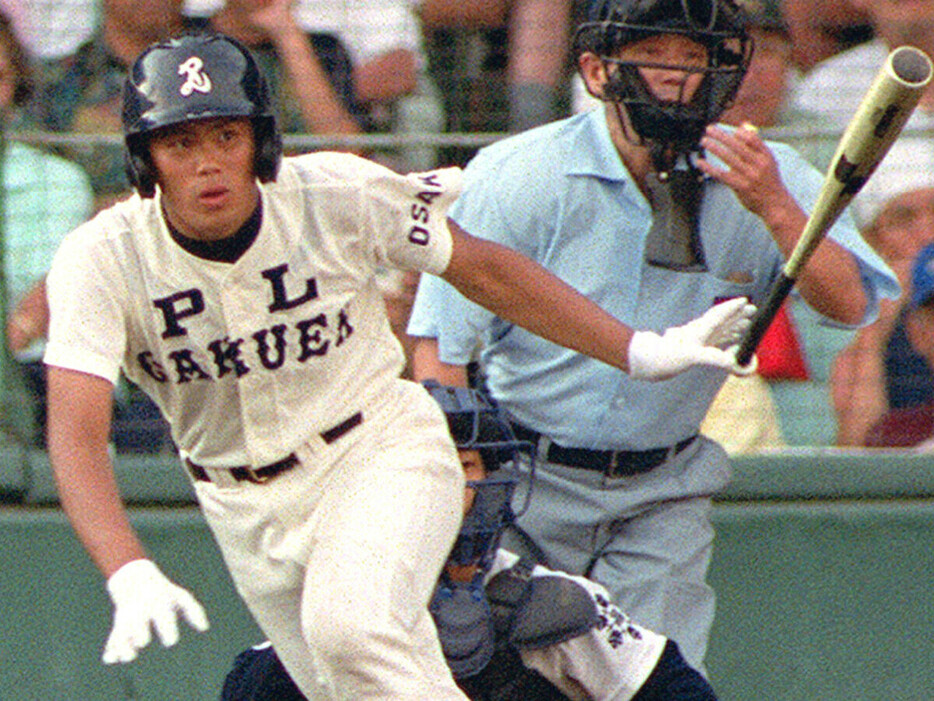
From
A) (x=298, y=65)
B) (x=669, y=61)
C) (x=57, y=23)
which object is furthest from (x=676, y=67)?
(x=57, y=23)

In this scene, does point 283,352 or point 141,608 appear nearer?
point 141,608

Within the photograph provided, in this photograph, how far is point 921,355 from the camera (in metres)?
5.34

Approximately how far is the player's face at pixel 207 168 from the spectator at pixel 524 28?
1803 mm

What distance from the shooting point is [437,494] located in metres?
3.62

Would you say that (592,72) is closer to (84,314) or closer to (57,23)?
(84,314)

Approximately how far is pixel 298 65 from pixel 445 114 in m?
0.40

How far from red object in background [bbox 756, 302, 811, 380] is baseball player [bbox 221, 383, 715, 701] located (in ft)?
4.76

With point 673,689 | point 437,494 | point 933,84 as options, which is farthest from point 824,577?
point 437,494

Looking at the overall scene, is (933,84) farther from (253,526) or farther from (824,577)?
(253,526)

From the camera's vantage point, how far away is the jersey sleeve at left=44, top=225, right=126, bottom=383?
3.52m

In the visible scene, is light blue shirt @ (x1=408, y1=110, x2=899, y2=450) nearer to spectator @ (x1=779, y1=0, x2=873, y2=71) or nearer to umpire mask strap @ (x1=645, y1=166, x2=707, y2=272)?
umpire mask strap @ (x1=645, y1=166, x2=707, y2=272)

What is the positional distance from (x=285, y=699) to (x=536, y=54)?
2.06 meters

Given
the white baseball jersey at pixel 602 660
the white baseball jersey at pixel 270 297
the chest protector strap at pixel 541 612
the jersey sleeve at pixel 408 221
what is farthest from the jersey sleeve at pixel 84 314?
the white baseball jersey at pixel 602 660

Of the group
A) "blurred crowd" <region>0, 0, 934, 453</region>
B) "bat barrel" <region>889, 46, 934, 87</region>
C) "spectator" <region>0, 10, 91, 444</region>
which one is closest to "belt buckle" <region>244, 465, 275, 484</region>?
"bat barrel" <region>889, 46, 934, 87</region>
